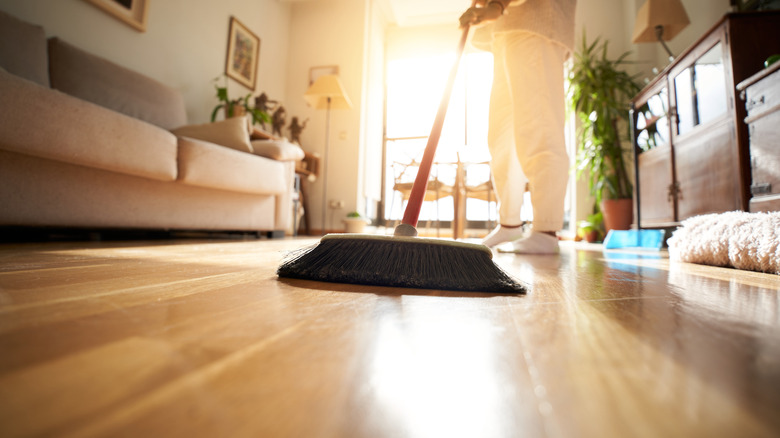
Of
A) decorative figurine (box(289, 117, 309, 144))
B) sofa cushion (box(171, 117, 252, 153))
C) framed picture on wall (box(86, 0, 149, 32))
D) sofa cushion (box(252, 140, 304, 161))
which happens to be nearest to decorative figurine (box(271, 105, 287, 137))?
decorative figurine (box(289, 117, 309, 144))

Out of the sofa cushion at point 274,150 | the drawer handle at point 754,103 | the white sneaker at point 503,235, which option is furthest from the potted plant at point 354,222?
the drawer handle at point 754,103

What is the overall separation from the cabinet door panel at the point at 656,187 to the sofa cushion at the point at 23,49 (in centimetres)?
306

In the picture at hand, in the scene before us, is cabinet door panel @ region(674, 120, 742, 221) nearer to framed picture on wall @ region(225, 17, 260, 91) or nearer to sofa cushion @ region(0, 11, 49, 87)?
sofa cushion @ region(0, 11, 49, 87)

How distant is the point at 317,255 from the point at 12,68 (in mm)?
2004

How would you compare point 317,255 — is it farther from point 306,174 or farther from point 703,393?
point 306,174

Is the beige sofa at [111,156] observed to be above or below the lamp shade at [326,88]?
below

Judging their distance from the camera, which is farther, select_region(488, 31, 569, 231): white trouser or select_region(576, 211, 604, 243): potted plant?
select_region(576, 211, 604, 243): potted plant

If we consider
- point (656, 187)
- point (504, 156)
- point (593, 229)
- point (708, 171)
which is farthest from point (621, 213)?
point (504, 156)

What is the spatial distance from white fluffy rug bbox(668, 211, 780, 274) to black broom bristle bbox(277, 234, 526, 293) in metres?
0.65

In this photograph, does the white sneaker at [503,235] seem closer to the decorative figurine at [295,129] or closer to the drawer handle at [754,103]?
the drawer handle at [754,103]

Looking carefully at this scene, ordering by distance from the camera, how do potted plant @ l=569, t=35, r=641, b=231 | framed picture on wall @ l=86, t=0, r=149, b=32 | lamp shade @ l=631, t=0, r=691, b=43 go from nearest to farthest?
framed picture on wall @ l=86, t=0, r=149, b=32 < lamp shade @ l=631, t=0, r=691, b=43 < potted plant @ l=569, t=35, r=641, b=231

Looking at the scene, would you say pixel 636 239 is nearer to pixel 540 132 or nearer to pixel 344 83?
pixel 540 132

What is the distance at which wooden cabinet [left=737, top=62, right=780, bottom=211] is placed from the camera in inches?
45.9

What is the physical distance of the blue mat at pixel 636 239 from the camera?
205 centimetres
